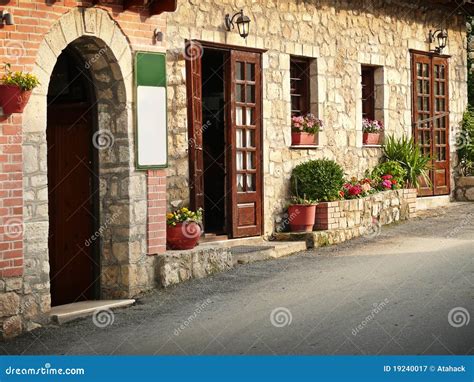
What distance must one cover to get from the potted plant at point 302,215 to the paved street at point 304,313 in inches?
52.3

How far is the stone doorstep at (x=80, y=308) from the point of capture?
348 inches

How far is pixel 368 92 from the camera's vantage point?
16578 mm

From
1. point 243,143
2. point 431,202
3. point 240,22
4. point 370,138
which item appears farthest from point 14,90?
point 431,202

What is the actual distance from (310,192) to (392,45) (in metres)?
4.28

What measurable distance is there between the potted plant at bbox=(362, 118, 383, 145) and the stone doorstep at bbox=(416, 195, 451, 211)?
5.68 ft

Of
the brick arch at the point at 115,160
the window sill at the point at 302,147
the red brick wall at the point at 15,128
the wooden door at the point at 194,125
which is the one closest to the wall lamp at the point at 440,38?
the window sill at the point at 302,147

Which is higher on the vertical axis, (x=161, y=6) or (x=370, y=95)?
(x=161, y=6)

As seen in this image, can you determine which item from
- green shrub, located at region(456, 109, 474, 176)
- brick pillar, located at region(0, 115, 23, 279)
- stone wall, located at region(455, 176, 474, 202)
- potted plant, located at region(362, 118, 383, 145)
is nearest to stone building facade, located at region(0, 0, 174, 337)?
brick pillar, located at region(0, 115, 23, 279)

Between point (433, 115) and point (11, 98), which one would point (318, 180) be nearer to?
point (433, 115)

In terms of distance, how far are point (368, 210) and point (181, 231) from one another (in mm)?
4610

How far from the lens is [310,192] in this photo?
13.8 metres

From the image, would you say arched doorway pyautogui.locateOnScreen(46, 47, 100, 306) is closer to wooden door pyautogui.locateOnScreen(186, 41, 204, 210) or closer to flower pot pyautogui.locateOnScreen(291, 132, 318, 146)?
wooden door pyautogui.locateOnScreen(186, 41, 204, 210)

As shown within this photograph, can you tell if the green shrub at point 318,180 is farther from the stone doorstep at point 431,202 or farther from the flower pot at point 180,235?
the stone doorstep at point 431,202

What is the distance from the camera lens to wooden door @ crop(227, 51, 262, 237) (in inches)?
503
